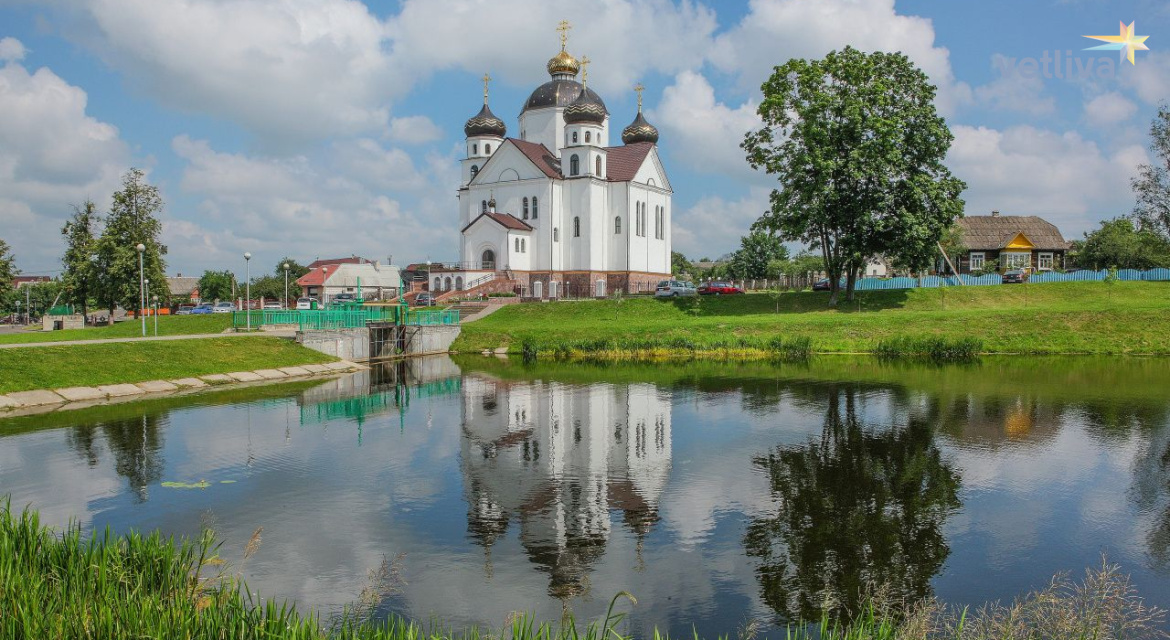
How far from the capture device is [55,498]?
13195 millimetres

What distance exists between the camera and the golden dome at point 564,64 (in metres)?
72.2

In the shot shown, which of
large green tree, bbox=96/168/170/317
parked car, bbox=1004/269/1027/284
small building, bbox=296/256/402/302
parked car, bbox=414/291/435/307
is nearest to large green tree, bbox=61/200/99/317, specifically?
large green tree, bbox=96/168/170/317

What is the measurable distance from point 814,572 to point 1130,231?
238ft

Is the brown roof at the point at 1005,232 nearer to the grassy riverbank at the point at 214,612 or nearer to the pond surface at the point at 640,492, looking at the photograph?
the pond surface at the point at 640,492

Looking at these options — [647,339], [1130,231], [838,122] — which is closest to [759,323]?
[647,339]

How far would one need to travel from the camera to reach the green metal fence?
38.5 meters

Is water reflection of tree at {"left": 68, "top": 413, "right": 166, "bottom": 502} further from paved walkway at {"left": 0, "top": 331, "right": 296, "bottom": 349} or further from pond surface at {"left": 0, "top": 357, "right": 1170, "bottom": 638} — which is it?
paved walkway at {"left": 0, "top": 331, "right": 296, "bottom": 349}

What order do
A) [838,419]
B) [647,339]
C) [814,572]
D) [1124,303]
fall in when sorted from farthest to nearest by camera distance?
[1124,303], [647,339], [838,419], [814,572]

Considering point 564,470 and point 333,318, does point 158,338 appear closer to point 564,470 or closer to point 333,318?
point 333,318

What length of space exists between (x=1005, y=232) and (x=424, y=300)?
A: 57.7m

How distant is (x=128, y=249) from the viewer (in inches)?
2045

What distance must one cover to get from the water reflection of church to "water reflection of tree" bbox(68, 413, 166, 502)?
19.4ft

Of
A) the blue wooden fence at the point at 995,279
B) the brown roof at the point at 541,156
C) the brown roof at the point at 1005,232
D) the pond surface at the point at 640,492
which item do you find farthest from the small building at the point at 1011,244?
the pond surface at the point at 640,492

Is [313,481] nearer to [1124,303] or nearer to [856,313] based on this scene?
[856,313]
